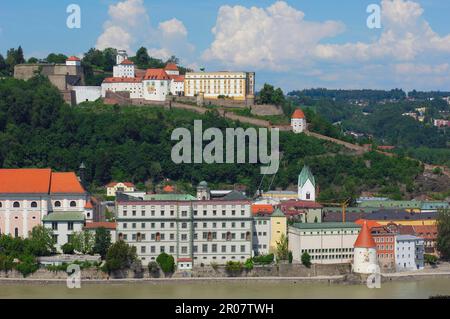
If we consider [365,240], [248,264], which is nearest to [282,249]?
[248,264]

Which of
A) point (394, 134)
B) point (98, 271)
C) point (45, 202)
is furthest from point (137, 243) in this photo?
point (394, 134)

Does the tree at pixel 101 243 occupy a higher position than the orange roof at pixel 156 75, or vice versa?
the orange roof at pixel 156 75

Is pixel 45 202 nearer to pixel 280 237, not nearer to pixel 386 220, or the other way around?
pixel 280 237

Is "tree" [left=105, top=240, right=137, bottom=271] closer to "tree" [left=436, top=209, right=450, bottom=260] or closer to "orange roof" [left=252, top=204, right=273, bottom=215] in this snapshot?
"orange roof" [left=252, top=204, right=273, bottom=215]

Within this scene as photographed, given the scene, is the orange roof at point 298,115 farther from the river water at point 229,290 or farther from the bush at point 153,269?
the bush at point 153,269

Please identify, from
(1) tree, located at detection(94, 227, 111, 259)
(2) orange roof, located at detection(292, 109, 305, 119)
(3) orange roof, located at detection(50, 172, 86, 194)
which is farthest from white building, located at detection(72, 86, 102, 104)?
(1) tree, located at detection(94, 227, 111, 259)

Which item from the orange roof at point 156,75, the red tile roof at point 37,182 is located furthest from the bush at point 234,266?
the orange roof at point 156,75
